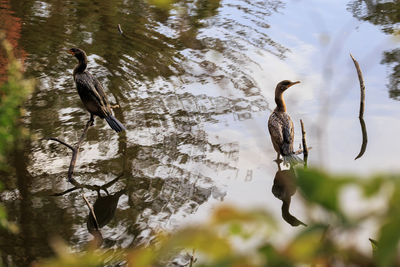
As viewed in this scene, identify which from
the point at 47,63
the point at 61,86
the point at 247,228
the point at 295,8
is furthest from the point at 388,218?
the point at 295,8

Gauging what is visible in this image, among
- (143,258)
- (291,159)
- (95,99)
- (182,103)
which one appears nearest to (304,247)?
(143,258)

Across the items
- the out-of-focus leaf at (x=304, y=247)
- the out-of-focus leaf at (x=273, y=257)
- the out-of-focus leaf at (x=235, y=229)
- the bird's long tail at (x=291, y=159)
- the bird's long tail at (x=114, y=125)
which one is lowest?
the bird's long tail at (x=114, y=125)

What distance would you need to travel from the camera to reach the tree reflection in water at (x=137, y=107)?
6.12 m

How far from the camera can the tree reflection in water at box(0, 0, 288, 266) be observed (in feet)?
20.1

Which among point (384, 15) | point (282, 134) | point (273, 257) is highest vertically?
point (273, 257)

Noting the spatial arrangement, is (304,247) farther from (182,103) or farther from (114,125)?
(182,103)

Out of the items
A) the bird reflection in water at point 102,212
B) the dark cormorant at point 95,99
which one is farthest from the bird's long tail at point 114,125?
the bird reflection in water at point 102,212

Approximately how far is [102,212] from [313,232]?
18.6ft

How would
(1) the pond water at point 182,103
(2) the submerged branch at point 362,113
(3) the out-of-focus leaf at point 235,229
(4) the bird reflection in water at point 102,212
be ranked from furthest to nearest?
(2) the submerged branch at point 362,113 < (1) the pond water at point 182,103 < (4) the bird reflection in water at point 102,212 < (3) the out-of-focus leaf at point 235,229

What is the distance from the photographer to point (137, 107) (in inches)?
335

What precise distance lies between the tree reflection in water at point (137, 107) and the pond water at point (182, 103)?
0.02 m

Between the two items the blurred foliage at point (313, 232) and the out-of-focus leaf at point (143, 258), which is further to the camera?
the out-of-focus leaf at point (143, 258)

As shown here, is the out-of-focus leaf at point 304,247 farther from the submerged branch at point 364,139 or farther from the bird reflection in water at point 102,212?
the submerged branch at point 364,139

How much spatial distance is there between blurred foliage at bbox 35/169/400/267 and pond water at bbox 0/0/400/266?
3.49 metres
